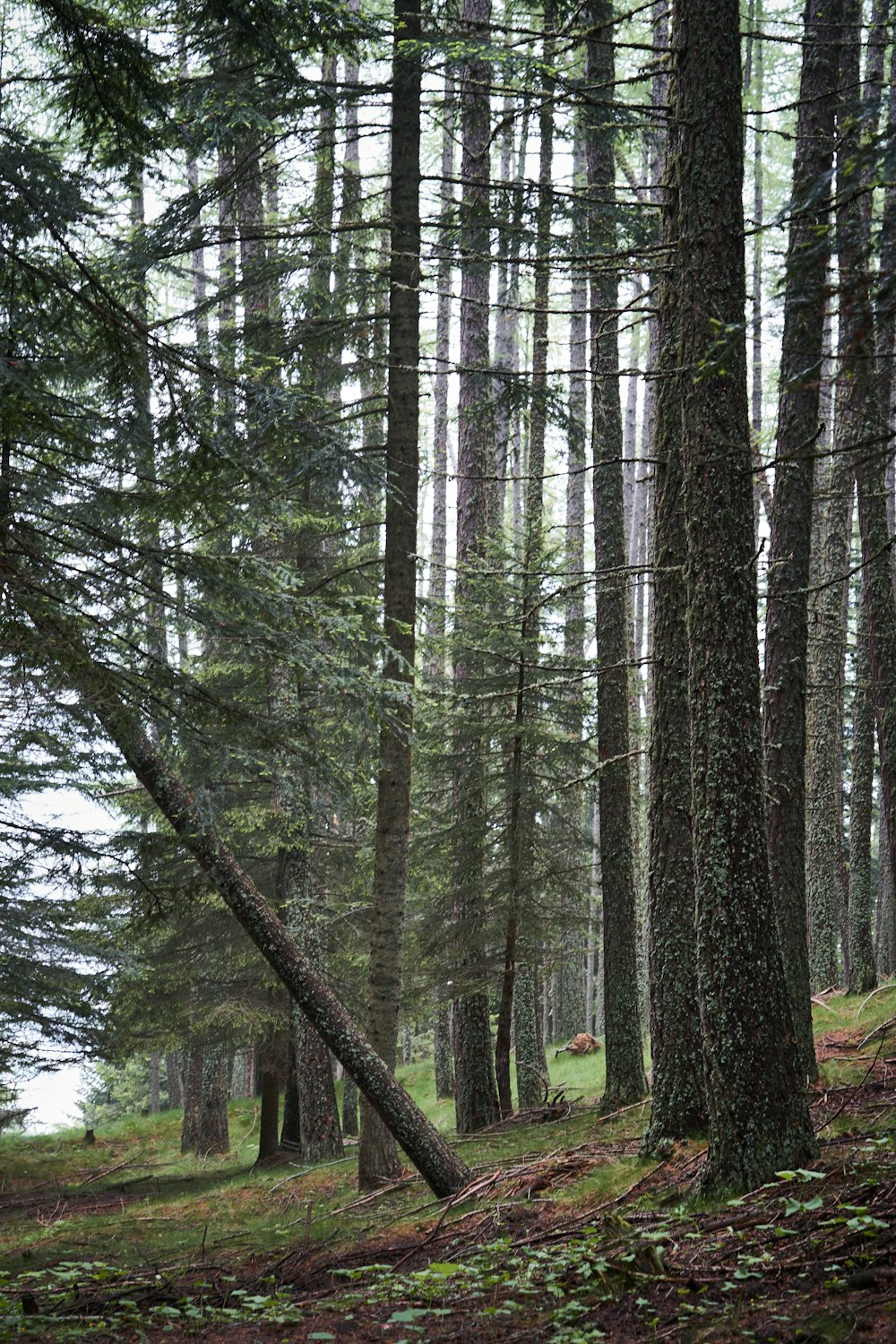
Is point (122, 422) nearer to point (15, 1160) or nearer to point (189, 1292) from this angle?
point (189, 1292)

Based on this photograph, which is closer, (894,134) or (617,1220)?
(894,134)

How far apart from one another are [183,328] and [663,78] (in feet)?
22.9

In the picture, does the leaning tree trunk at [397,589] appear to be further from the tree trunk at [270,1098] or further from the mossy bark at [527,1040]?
the tree trunk at [270,1098]

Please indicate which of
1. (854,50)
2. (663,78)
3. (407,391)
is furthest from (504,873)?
(663,78)

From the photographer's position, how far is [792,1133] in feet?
17.4

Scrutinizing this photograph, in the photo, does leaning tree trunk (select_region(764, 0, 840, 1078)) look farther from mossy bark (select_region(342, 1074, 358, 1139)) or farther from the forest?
mossy bark (select_region(342, 1074, 358, 1139))

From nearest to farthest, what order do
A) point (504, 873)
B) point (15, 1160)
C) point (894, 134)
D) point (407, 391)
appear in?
point (894, 134) < point (407, 391) < point (504, 873) < point (15, 1160)

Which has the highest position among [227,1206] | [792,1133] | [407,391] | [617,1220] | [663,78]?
[663,78]

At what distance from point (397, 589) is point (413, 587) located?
0.20 m

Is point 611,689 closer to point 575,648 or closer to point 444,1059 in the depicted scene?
point 575,648

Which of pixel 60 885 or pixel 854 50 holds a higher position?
pixel 854 50

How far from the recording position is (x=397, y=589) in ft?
31.8

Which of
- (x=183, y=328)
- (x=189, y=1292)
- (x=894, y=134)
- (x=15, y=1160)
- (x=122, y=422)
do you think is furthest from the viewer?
(x=15, y=1160)

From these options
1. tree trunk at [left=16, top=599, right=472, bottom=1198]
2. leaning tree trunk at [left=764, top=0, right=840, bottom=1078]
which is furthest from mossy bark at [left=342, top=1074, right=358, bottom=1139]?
leaning tree trunk at [left=764, top=0, right=840, bottom=1078]
